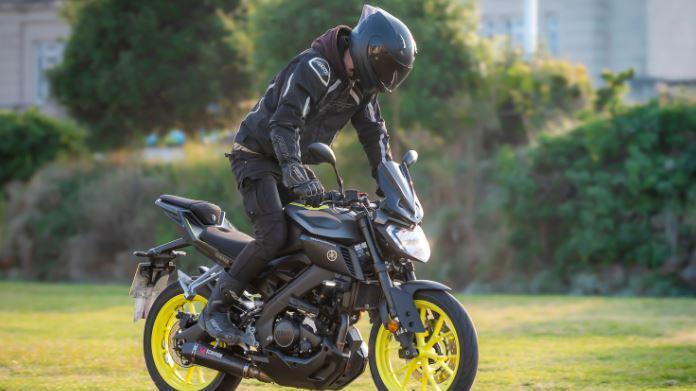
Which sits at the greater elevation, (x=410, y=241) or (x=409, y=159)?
(x=409, y=159)

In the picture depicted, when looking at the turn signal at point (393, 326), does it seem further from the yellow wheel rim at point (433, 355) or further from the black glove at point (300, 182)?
the black glove at point (300, 182)

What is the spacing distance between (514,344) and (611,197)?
419 inches

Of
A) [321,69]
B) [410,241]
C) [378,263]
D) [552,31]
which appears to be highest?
[552,31]

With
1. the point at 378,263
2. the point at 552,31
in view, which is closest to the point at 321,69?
the point at 378,263

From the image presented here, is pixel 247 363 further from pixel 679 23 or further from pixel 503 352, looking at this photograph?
pixel 679 23

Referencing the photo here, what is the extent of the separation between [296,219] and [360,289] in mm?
648

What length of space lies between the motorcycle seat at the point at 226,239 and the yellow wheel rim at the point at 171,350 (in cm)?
47

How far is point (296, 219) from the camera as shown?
24.9ft

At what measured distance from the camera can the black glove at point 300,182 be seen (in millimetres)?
7207

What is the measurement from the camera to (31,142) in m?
30.2

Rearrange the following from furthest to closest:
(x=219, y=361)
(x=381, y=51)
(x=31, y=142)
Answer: (x=31, y=142)
(x=219, y=361)
(x=381, y=51)

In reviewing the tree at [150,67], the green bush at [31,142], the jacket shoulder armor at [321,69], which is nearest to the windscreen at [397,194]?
the jacket shoulder armor at [321,69]

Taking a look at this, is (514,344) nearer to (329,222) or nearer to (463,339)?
(329,222)

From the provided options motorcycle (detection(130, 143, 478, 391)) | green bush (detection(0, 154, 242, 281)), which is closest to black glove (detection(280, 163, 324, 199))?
motorcycle (detection(130, 143, 478, 391))
